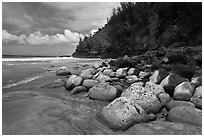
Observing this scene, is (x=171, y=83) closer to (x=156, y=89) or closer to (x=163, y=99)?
(x=156, y=89)

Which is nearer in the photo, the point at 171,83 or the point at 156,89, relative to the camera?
the point at 156,89

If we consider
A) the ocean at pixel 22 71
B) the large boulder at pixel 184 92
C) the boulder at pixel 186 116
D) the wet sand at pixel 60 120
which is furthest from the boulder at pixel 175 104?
the ocean at pixel 22 71

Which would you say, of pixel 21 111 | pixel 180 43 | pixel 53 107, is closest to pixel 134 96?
pixel 53 107

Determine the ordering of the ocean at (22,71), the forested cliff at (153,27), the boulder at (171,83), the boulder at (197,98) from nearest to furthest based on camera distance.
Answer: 1. the boulder at (197,98)
2. the boulder at (171,83)
3. the ocean at (22,71)
4. the forested cliff at (153,27)

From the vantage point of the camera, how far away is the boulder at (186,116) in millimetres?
3414

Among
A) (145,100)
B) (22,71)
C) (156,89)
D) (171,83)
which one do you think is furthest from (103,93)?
(22,71)

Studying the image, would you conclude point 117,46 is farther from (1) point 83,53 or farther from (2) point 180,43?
(1) point 83,53

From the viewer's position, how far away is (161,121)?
358cm

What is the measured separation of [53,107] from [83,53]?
1811 inches

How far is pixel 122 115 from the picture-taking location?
3.33 m

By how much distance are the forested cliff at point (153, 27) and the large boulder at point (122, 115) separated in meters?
18.5

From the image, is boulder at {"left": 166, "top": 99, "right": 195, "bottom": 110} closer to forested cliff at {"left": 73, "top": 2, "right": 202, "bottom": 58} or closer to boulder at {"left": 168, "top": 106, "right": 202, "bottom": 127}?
boulder at {"left": 168, "top": 106, "right": 202, "bottom": 127}

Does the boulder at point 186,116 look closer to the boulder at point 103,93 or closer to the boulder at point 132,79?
the boulder at point 103,93

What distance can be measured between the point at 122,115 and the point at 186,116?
4.10 ft
